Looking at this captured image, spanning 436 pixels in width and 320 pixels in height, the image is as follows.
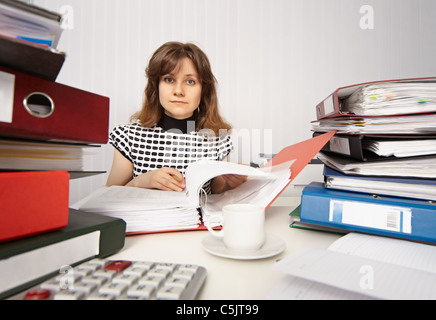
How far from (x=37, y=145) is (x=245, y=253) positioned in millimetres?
324

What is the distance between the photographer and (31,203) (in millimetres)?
298

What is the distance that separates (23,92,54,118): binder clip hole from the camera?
0.97ft

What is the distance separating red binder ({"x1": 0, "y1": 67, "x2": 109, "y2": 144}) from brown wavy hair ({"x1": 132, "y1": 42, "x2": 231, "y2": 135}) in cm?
85

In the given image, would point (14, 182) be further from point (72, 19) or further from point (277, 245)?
point (72, 19)

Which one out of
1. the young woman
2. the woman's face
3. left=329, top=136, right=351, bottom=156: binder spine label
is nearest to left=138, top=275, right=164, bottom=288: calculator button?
left=329, top=136, right=351, bottom=156: binder spine label

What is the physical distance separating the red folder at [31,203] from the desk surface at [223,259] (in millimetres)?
114

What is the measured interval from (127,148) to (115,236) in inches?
35.9

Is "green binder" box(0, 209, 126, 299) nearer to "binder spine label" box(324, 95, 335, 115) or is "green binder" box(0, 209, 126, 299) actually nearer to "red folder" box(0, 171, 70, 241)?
"red folder" box(0, 171, 70, 241)

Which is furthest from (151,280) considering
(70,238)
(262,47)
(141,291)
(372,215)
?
(262,47)

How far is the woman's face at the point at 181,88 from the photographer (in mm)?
1164

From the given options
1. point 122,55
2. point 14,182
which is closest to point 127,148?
point 122,55

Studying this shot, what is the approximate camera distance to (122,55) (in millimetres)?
1537

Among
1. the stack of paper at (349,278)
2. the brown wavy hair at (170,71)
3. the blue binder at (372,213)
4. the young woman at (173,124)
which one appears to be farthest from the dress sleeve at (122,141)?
the stack of paper at (349,278)

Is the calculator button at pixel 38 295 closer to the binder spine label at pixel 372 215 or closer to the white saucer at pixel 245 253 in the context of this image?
the white saucer at pixel 245 253
